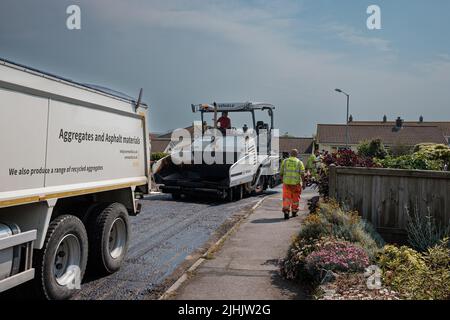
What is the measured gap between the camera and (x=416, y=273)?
498 cm

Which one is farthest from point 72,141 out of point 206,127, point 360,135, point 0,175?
point 360,135

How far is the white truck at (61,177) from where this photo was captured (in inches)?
164

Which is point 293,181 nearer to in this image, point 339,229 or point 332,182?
point 332,182

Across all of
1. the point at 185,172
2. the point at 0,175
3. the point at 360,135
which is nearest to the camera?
the point at 0,175

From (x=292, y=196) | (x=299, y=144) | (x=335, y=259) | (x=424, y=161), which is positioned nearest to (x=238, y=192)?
(x=292, y=196)

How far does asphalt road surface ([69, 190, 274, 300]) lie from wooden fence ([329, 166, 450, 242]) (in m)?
2.53

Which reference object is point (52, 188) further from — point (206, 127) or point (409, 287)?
point (206, 127)

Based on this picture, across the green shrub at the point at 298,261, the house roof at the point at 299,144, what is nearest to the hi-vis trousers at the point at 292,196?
the green shrub at the point at 298,261

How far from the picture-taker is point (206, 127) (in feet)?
49.1

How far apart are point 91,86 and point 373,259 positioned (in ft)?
12.9

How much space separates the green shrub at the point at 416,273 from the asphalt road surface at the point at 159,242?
8.42ft

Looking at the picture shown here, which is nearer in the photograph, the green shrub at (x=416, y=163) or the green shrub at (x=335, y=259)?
the green shrub at (x=335, y=259)

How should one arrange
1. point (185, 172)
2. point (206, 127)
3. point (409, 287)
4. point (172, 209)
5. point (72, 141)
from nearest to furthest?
point (409, 287) → point (72, 141) → point (172, 209) → point (185, 172) → point (206, 127)

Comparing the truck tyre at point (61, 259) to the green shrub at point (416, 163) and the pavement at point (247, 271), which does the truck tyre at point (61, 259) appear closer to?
the pavement at point (247, 271)
